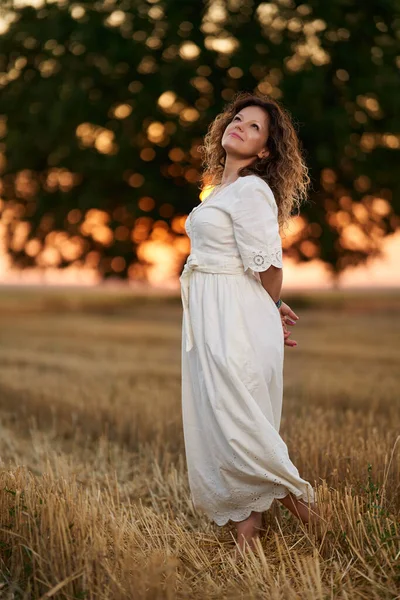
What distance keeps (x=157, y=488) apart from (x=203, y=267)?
82.3 inches

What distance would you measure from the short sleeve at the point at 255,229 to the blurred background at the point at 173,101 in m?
10.0

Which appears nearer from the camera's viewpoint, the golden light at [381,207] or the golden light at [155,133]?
the golden light at [155,133]

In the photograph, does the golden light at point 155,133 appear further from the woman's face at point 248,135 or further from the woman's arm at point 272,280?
the woman's arm at point 272,280

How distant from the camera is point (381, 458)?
16.1 ft

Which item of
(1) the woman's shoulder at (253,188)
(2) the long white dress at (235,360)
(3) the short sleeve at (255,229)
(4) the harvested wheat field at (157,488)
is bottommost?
(4) the harvested wheat field at (157,488)

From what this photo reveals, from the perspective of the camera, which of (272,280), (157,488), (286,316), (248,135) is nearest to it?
(272,280)

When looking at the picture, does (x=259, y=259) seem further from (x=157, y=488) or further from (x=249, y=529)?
(x=157, y=488)

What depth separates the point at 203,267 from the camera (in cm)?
393

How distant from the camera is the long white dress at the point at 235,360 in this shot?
12.4 ft

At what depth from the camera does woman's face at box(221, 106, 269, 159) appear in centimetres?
403

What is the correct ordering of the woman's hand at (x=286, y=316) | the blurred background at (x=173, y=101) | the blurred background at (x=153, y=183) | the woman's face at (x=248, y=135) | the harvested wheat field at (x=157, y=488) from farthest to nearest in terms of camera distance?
1. the blurred background at (x=173, y=101)
2. the blurred background at (x=153, y=183)
3. the woman's hand at (x=286, y=316)
4. the woman's face at (x=248, y=135)
5. the harvested wheat field at (x=157, y=488)

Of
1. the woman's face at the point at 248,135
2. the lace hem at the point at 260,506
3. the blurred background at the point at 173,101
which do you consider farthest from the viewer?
the blurred background at the point at 173,101

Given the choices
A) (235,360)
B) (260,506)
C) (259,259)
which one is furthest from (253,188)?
(260,506)

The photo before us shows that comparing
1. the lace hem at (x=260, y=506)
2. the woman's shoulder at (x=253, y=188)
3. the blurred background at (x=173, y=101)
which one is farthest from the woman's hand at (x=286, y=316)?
the blurred background at (x=173, y=101)
